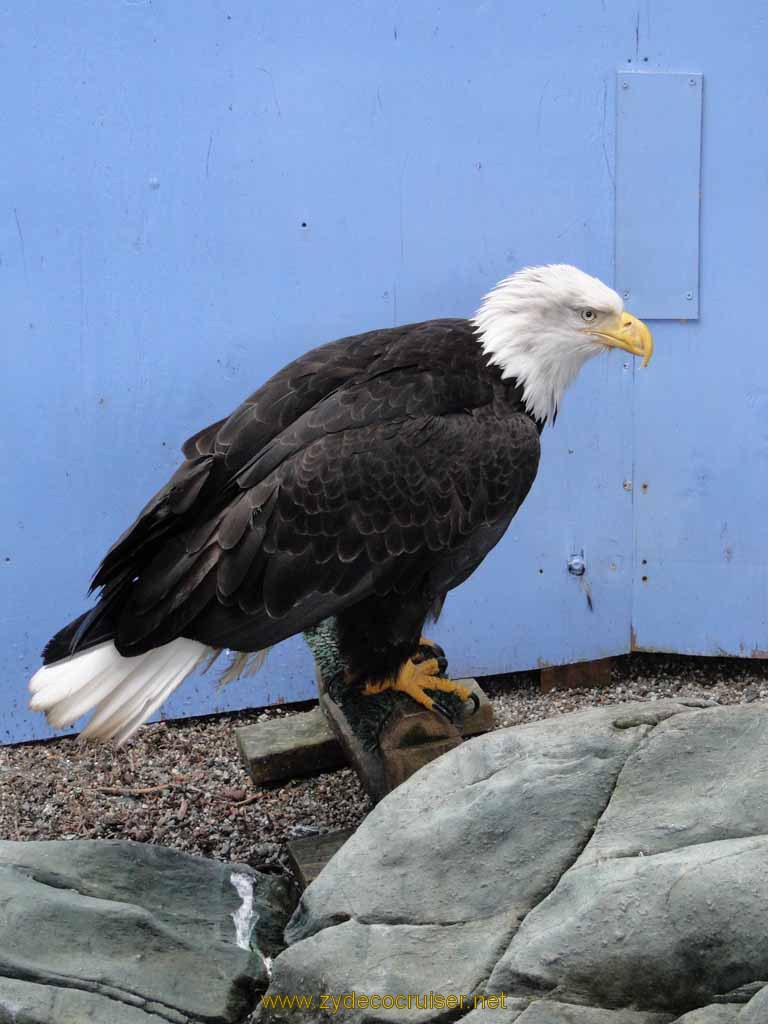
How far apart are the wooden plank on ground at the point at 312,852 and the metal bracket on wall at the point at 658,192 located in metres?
2.13

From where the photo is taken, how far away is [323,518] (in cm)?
288

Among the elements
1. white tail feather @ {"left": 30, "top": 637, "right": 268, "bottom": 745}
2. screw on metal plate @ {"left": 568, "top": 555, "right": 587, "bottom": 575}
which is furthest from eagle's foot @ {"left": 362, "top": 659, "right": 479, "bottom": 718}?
screw on metal plate @ {"left": 568, "top": 555, "right": 587, "bottom": 575}

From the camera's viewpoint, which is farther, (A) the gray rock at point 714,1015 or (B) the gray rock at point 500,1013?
(B) the gray rock at point 500,1013

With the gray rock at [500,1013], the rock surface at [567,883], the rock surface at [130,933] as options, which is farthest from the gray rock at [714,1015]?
the rock surface at [130,933]

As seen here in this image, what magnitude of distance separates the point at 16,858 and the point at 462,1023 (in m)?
1.16

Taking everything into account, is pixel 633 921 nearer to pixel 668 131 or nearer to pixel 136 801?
pixel 136 801

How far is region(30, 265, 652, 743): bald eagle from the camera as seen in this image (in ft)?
9.50

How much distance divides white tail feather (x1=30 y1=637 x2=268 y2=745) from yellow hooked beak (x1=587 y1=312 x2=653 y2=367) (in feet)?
4.41

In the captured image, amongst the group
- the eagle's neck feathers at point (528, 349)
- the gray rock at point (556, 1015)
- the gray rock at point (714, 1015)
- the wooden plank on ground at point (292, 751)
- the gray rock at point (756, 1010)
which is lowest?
the wooden plank on ground at point (292, 751)

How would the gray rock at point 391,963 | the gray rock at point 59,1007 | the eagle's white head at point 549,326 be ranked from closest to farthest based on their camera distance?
the gray rock at point 391,963 < the gray rock at point 59,1007 < the eagle's white head at point 549,326

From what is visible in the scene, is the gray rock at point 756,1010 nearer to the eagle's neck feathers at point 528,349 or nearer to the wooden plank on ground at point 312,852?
the wooden plank on ground at point 312,852

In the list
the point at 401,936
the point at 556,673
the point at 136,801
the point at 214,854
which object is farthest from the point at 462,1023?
the point at 556,673

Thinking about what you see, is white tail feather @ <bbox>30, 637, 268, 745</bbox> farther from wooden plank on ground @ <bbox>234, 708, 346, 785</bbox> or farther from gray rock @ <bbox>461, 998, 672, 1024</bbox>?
gray rock @ <bbox>461, 998, 672, 1024</bbox>

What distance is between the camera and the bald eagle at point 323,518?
2.89 meters
